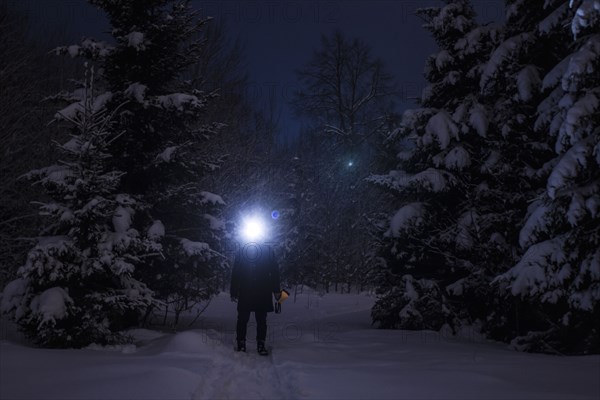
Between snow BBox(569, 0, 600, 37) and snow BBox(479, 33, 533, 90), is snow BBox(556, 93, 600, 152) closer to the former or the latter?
snow BBox(569, 0, 600, 37)

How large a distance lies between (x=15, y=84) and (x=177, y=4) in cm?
1355

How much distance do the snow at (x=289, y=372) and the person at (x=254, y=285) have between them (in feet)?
1.81

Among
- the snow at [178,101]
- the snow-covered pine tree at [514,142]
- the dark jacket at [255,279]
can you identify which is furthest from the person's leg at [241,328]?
the snow-covered pine tree at [514,142]

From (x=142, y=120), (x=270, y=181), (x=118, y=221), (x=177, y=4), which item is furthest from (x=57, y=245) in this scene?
(x=270, y=181)

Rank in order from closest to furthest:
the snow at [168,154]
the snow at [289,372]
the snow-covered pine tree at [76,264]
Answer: the snow at [289,372], the snow-covered pine tree at [76,264], the snow at [168,154]

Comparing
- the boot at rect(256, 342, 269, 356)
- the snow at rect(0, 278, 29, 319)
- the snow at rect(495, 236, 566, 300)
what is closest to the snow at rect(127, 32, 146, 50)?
the snow at rect(0, 278, 29, 319)

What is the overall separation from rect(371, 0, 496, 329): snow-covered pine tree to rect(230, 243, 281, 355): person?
11.9 feet

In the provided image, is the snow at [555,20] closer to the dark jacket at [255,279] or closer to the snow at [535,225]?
the snow at [535,225]

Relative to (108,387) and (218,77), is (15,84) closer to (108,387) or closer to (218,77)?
(218,77)

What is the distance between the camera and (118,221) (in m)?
7.79

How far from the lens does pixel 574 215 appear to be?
6.66 metres

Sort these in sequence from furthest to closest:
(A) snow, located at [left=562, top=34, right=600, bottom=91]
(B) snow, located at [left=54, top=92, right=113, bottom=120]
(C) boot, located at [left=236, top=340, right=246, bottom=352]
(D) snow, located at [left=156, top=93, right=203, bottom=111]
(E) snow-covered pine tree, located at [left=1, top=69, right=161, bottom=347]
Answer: (D) snow, located at [left=156, top=93, right=203, bottom=111] < (B) snow, located at [left=54, top=92, right=113, bottom=120] < (C) boot, located at [left=236, top=340, right=246, bottom=352] < (A) snow, located at [left=562, top=34, right=600, bottom=91] < (E) snow-covered pine tree, located at [left=1, top=69, right=161, bottom=347]

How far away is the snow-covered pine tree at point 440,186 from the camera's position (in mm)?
10234

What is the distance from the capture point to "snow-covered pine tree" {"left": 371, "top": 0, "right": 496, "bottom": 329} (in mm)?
10234
